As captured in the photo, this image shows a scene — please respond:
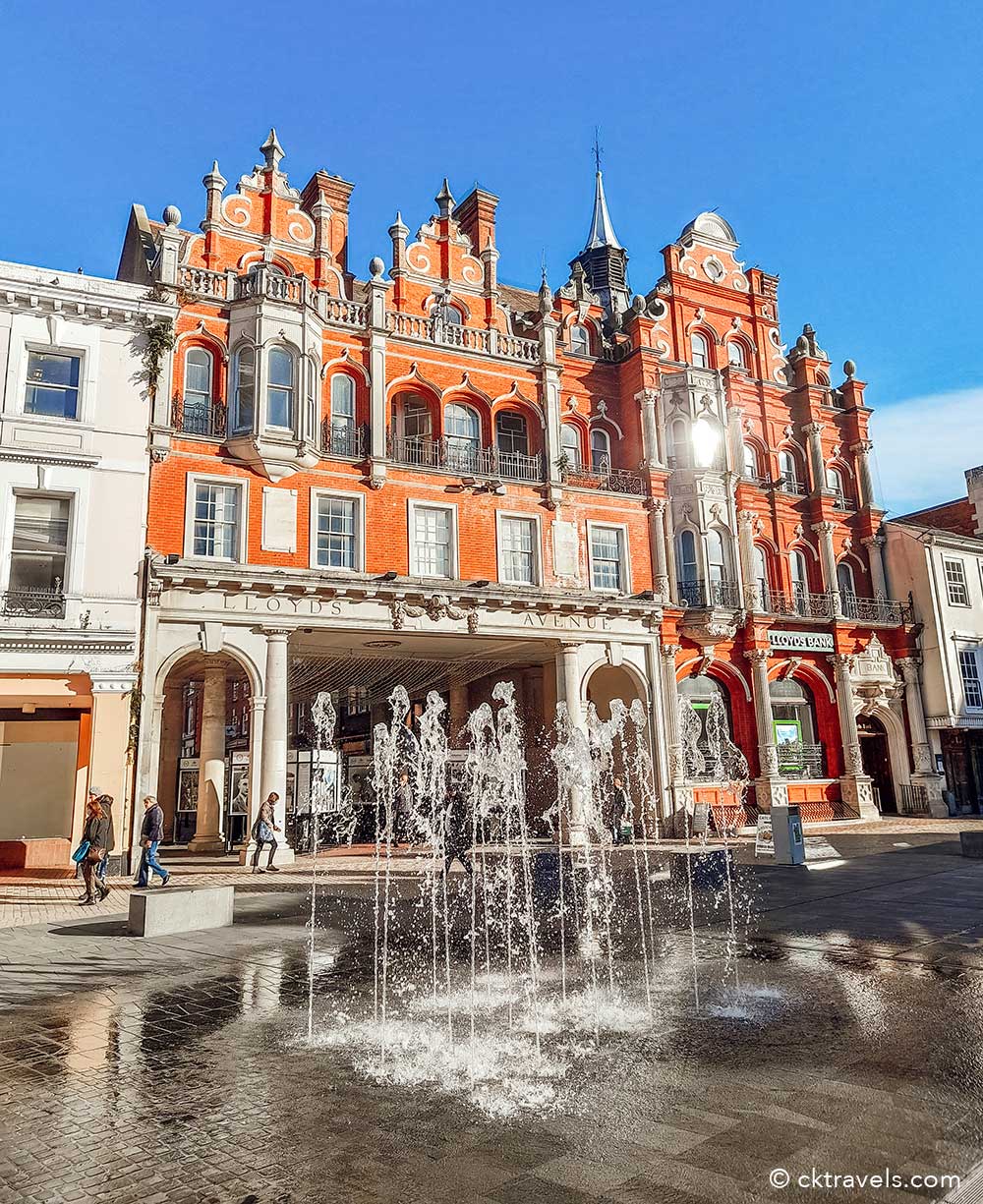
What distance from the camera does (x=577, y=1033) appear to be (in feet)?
19.5

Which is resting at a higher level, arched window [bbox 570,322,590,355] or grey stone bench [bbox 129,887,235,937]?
arched window [bbox 570,322,590,355]

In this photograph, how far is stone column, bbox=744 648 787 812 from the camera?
27516 millimetres

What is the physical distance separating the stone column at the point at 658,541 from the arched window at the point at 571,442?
9.40 ft

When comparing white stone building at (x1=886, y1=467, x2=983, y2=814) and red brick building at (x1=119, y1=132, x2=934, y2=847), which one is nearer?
red brick building at (x1=119, y1=132, x2=934, y2=847)

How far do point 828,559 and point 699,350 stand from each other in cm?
Result: 919

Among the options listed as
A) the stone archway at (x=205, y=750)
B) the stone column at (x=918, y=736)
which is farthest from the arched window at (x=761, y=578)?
the stone archway at (x=205, y=750)

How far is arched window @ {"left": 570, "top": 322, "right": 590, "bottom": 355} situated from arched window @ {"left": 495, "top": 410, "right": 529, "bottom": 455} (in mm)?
4626

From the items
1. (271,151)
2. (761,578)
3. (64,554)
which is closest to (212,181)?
(271,151)

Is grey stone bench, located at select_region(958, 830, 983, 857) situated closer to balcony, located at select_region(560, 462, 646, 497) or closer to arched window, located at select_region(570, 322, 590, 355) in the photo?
balcony, located at select_region(560, 462, 646, 497)

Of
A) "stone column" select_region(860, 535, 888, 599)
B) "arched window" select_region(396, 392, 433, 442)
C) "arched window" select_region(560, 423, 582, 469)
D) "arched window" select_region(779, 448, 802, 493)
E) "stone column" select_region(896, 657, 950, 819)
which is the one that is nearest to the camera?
"arched window" select_region(396, 392, 433, 442)

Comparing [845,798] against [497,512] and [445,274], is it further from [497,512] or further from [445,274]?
[445,274]

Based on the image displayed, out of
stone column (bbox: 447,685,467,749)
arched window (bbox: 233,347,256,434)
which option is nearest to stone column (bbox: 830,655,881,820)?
stone column (bbox: 447,685,467,749)

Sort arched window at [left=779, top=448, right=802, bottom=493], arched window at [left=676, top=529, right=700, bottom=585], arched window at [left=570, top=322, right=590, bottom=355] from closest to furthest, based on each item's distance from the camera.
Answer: arched window at [left=676, top=529, right=700, bottom=585], arched window at [left=570, top=322, right=590, bottom=355], arched window at [left=779, top=448, right=802, bottom=493]

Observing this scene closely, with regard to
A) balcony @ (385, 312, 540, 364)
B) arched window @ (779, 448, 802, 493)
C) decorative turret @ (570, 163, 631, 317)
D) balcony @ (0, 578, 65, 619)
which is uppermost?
decorative turret @ (570, 163, 631, 317)
